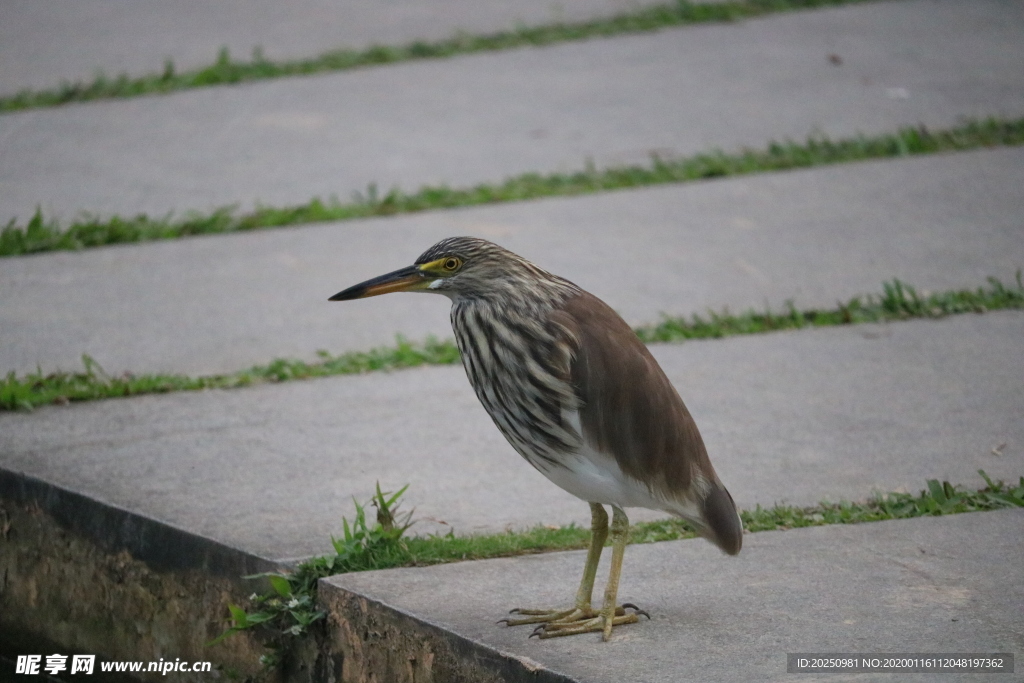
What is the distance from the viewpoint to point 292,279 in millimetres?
6324

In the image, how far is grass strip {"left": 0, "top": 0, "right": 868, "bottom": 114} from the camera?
863 cm

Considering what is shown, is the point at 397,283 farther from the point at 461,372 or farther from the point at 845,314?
the point at 845,314

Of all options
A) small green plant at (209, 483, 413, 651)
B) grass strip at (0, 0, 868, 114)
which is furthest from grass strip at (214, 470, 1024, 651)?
grass strip at (0, 0, 868, 114)

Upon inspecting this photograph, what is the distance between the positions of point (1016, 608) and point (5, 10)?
923cm

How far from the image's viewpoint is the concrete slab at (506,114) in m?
7.44

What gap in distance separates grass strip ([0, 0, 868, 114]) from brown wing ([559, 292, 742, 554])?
5.75 meters

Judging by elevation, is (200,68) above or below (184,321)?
above

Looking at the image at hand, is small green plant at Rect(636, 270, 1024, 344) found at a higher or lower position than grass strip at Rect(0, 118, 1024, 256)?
lower

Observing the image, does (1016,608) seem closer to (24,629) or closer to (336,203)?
(24,629)

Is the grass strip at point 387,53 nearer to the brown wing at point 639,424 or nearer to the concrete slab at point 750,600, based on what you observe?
the concrete slab at point 750,600

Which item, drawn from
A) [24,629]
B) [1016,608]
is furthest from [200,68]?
[1016,608]

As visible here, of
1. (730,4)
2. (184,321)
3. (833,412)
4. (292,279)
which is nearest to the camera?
(833,412)

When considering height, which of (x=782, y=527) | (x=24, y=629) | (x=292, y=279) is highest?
(x=292, y=279)

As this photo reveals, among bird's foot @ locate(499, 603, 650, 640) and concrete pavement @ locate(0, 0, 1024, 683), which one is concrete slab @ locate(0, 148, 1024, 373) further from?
bird's foot @ locate(499, 603, 650, 640)
